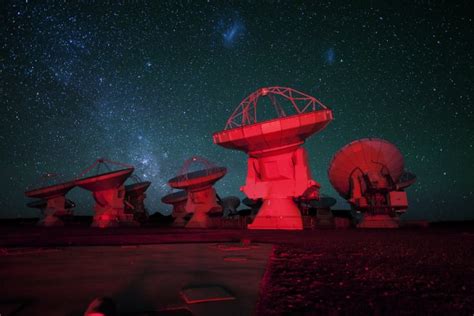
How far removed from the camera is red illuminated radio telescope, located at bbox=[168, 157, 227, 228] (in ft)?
112

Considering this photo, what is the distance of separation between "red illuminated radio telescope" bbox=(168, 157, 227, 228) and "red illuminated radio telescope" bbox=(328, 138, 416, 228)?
1277 cm

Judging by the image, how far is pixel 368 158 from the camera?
2980 centimetres

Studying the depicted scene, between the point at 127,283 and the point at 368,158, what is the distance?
2868 cm

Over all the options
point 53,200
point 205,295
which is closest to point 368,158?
point 205,295

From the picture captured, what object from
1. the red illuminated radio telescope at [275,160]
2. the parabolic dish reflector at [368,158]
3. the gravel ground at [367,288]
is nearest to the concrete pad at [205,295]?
the gravel ground at [367,288]

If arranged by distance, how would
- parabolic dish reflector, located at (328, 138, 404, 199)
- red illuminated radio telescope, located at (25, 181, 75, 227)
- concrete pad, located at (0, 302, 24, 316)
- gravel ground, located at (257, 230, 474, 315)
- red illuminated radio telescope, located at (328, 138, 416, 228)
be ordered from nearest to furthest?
concrete pad, located at (0, 302, 24, 316) → gravel ground, located at (257, 230, 474, 315) → red illuminated radio telescope, located at (328, 138, 416, 228) → parabolic dish reflector, located at (328, 138, 404, 199) → red illuminated radio telescope, located at (25, 181, 75, 227)

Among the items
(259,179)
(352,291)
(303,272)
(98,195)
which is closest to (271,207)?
(259,179)

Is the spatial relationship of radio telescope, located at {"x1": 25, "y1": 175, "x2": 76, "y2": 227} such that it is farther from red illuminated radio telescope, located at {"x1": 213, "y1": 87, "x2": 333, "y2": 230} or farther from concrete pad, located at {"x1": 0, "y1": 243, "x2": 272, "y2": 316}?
concrete pad, located at {"x1": 0, "y1": 243, "x2": 272, "y2": 316}

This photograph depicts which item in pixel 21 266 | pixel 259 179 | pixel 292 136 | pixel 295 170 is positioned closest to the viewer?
pixel 21 266

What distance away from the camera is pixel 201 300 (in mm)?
3449

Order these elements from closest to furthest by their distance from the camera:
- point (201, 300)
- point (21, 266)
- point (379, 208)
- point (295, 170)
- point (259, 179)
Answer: point (201, 300) → point (21, 266) → point (295, 170) → point (259, 179) → point (379, 208)

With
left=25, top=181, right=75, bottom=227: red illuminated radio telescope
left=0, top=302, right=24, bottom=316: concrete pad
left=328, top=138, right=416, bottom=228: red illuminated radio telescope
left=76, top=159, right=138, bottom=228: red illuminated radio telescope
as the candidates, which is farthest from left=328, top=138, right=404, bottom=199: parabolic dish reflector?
left=25, top=181, right=75, bottom=227: red illuminated radio telescope

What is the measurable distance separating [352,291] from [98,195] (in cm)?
3757

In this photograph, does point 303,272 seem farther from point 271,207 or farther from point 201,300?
point 271,207
